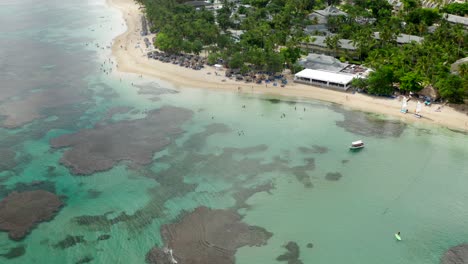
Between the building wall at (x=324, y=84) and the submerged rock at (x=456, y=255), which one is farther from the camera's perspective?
the building wall at (x=324, y=84)

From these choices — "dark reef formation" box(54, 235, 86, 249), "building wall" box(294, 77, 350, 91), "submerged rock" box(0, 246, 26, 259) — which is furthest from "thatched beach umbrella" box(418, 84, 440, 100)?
"submerged rock" box(0, 246, 26, 259)

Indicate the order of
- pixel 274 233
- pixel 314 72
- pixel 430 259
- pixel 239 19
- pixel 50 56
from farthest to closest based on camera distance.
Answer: pixel 239 19 < pixel 50 56 < pixel 314 72 < pixel 274 233 < pixel 430 259

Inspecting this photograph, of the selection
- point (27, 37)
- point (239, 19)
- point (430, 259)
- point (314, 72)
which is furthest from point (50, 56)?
point (430, 259)

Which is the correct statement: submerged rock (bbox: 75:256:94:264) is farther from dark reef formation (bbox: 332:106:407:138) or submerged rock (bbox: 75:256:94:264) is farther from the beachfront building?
the beachfront building

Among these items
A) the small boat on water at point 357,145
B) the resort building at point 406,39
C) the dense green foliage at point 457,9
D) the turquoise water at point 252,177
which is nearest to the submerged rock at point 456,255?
the turquoise water at point 252,177

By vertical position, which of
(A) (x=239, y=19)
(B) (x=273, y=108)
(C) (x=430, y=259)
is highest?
(A) (x=239, y=19)

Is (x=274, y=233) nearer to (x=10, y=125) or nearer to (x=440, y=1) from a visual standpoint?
(x=10, y=125)

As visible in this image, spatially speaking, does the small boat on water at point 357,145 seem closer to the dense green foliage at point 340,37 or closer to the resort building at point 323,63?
the dense green foliage at point 340,37

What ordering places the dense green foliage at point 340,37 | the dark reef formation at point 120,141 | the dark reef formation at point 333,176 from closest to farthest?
1. the dark reef formation at point 333,176
2. the dark reef formation at point 120,141
3. the dense green foliage at point 340,37
